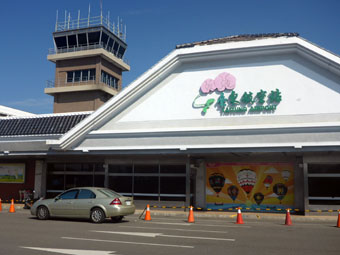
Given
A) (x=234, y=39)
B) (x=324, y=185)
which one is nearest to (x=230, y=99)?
(x=234, y=39)

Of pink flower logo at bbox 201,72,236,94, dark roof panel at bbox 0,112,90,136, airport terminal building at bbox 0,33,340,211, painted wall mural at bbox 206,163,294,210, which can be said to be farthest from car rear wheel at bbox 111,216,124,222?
dark roof panel at bbox 0,112,90,136

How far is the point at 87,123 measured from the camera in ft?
73.8

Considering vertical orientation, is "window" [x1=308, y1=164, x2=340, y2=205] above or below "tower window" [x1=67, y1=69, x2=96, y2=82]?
below

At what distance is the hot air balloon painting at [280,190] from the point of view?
2161cm

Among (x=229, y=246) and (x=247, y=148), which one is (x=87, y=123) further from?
(x=229, y=246)

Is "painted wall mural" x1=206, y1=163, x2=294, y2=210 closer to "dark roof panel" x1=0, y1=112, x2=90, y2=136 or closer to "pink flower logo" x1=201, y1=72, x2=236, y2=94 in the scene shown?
"pink flower logo" x1=201, y1=72, x2=236, y2=94

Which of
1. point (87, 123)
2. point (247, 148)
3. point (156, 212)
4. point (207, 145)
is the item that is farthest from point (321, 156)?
point (87, 123)

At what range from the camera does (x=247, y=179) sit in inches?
878

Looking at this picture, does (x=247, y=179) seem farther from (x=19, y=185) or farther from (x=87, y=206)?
(x=19, y=185)

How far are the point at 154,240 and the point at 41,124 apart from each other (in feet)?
59.3

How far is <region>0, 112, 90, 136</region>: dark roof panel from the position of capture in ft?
83.7

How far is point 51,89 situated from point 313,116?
4046cm

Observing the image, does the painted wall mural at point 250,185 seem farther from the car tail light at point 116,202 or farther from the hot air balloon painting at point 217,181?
the car tail light at point 116,202

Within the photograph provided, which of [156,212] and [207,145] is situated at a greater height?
[207,145]
